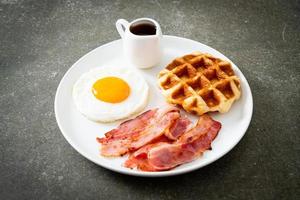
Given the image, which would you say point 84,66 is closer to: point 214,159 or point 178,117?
point 178,117

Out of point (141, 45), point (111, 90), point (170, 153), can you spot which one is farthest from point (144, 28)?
point (170, 153)

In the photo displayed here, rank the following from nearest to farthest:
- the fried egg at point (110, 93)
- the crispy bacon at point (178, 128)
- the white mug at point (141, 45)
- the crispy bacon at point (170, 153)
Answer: the crispy bacon at point (170, 153) < the crispy bacon at point (178, 128) < the fried egg at point (110, 93) < the white mug at point (141, 45)

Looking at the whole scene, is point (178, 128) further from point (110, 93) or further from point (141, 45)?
point (141, 45)

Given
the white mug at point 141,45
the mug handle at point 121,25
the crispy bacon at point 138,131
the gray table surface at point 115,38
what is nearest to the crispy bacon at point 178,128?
the crispy bacon at point 138,131

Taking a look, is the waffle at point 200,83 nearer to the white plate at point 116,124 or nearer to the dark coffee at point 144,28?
the white plate at point 116,124

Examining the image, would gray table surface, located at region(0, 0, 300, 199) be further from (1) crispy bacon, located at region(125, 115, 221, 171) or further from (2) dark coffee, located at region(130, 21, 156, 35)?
(2) dark coffee, located at region(130, 21, 156, 35)

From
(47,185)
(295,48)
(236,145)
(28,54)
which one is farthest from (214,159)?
(28,54)

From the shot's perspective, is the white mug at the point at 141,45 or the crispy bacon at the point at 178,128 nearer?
the crispy bacon at the point at 178,128
